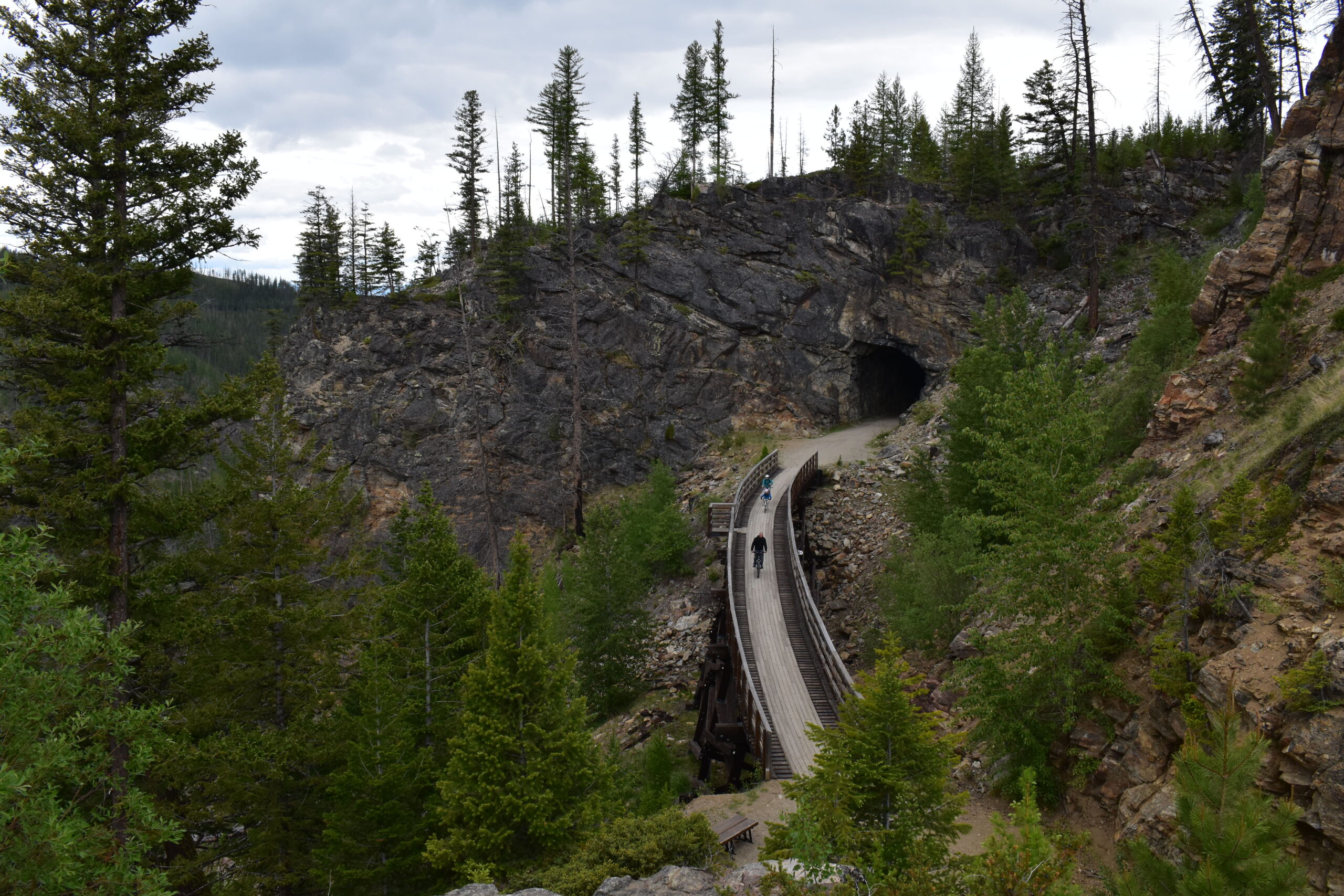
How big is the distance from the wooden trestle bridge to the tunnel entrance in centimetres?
1994

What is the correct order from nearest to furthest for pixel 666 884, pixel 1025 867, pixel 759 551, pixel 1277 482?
1. pixel 1025 867
2. pixel 666 884
3. pixel 1277 482
4. pixel 759 551

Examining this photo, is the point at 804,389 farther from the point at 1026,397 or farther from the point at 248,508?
the point at 248,508

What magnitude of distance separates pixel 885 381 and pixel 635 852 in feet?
138

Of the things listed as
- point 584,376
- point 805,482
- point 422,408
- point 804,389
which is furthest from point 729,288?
point 422,408

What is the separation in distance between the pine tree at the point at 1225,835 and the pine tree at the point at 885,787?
2098mm

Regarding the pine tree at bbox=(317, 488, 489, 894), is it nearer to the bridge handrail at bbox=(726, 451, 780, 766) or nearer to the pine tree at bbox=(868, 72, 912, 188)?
the bridge handrail at bbox=(726, 451, 780, 766)

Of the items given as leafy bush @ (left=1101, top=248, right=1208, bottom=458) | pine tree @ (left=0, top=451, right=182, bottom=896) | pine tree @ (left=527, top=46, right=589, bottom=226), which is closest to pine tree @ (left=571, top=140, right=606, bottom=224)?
pine tree @ (left=527, top=46, right=589, bottom=226)

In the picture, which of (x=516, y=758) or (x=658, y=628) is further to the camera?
(x=658, y=628)

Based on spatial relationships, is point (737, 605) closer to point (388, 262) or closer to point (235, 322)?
point (388, 262)

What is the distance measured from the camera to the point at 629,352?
144 feet

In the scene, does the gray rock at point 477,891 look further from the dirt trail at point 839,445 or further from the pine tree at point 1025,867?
the dirt trail at point 839,445

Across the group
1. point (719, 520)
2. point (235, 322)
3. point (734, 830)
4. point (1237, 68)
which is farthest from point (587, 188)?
point (235, 322)

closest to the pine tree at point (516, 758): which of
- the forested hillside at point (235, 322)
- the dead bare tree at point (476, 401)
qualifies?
the dead bare tree at point (476, 401)

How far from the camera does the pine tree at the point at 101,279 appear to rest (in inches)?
421
